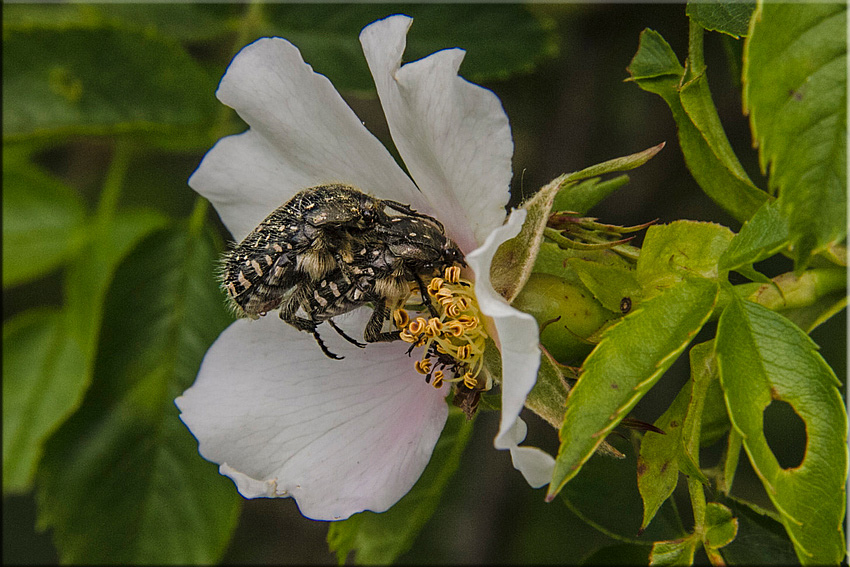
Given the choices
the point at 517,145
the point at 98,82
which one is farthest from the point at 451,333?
the point at 517,145

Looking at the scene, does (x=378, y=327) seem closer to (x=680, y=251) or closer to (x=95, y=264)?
(x=680, y=251)

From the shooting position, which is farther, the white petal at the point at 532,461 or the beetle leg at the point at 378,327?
the beetle leg at the point at 378,327

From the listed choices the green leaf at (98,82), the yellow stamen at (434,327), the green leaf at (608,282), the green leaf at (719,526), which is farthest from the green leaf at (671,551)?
the green leaf at (98,82)

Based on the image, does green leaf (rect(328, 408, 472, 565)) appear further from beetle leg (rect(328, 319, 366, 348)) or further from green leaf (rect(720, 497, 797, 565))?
green leaf (rect(720, 497, 797, 565))

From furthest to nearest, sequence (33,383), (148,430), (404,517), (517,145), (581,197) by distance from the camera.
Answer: (517,145) → (33,383) → (148,430) → (404,517) → (581,197)

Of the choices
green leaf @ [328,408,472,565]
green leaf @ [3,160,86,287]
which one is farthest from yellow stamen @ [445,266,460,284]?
green leaf @ [3,160,86,287]

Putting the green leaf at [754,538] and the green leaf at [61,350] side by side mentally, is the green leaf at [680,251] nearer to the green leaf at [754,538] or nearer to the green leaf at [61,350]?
the green leaf at [754,538]

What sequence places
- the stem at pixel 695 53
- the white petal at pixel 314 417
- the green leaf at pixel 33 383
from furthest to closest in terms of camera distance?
the green leaf at pixel 33 383
the white petal at pixel 314 417
the stem at pixel 695 53

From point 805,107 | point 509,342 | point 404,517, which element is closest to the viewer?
point 805,107
